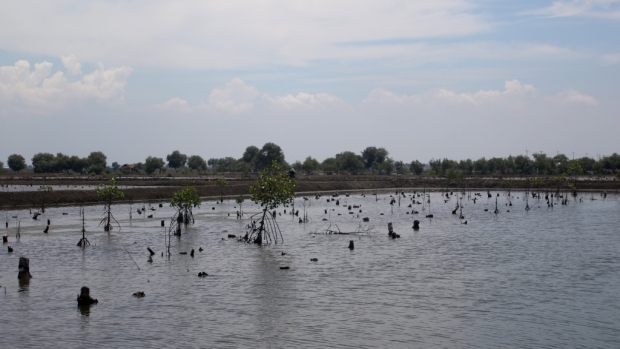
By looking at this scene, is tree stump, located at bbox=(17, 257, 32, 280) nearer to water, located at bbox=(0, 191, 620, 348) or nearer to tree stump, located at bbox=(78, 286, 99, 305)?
water, located at bbox=(0, 191, 620, 348)

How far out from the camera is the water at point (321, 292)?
2625 centimetres

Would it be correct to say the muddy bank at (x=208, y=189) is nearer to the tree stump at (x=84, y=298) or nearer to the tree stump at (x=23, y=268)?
the tree stump at (x=23, y=268)

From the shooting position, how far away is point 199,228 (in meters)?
68.4

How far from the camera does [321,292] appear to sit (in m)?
34.4

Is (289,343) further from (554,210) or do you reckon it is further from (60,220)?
(554,210)

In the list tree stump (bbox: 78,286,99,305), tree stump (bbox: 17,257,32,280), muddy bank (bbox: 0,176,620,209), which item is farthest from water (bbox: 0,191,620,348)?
muddy bank (bbox: 0,176,620,209)

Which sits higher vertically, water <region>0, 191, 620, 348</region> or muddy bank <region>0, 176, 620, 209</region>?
muddy bank <region>0, 176, 620, 209</region>

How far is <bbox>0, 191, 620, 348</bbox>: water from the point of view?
26.2 metres

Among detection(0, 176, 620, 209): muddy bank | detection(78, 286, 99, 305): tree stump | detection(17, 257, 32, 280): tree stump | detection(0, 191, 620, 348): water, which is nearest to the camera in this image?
detection(0, 191, 620, 348): water

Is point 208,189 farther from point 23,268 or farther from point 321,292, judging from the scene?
point 321,292

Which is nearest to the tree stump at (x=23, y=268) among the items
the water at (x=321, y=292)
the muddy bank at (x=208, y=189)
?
the water at (x=321, y=292)

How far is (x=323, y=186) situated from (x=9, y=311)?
134425 mm

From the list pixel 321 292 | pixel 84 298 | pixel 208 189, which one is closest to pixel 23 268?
pixel 84 298

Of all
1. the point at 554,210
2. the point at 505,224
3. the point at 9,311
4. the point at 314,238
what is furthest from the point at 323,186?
the point at 9,311
